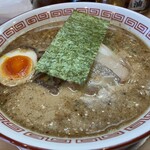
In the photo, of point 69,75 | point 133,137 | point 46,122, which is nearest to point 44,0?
point 69,75

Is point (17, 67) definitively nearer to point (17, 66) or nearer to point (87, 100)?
point (17, 66)

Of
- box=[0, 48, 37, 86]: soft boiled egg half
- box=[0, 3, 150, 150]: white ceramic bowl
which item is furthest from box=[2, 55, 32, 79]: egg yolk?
box=[0, 3, 150, 150]: white ceramic bowl

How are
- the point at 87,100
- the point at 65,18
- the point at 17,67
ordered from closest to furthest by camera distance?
the point at 87,100, the point at 17,67, the point at 65,18

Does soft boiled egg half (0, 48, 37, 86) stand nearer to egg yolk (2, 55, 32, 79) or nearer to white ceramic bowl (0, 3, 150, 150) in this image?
egg yolk (2, 55, 32, 79)

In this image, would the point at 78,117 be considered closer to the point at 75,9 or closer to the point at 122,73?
the point at 122,73

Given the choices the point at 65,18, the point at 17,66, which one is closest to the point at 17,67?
the point at 17,66
